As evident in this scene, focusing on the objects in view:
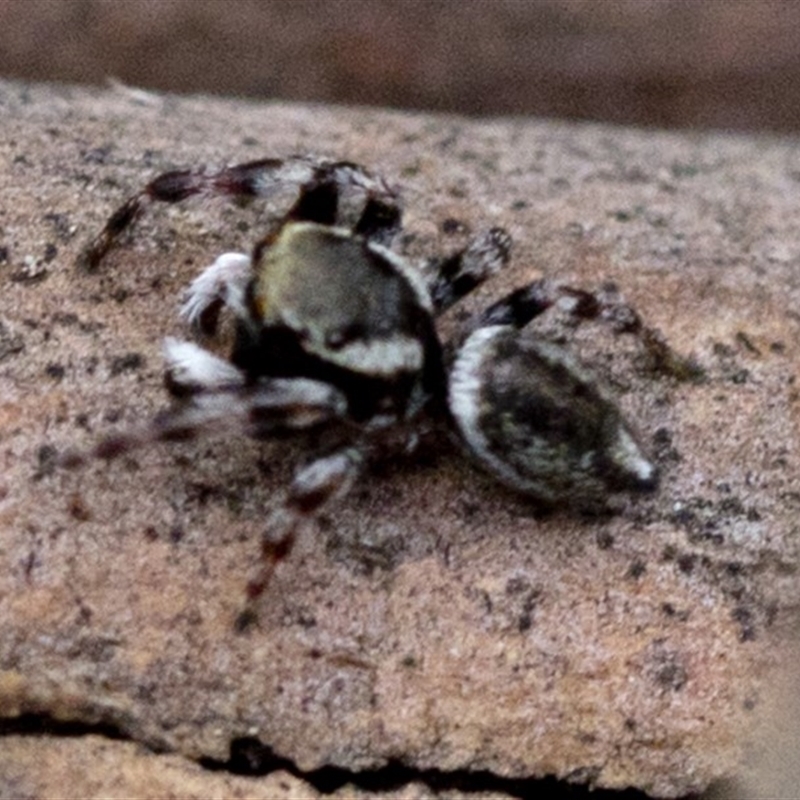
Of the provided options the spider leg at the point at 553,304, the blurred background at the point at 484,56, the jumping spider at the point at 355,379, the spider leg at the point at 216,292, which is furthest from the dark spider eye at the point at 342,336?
the blurred background at the point at 484,56

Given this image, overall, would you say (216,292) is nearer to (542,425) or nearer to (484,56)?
(542,425)

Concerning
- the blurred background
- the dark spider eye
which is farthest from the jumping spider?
the blurred background

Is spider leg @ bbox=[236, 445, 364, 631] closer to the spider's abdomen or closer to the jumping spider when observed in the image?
the jumping spider

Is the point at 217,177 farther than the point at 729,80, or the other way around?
the point at 729,80

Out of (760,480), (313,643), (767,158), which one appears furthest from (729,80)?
(313,643)

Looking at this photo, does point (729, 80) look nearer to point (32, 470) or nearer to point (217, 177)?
point (217, 177)

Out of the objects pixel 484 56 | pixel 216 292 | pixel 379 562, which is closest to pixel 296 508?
pixel 379 562

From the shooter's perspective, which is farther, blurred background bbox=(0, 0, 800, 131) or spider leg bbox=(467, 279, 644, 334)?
blurred background bbox=(0, 0, 800, 131)
